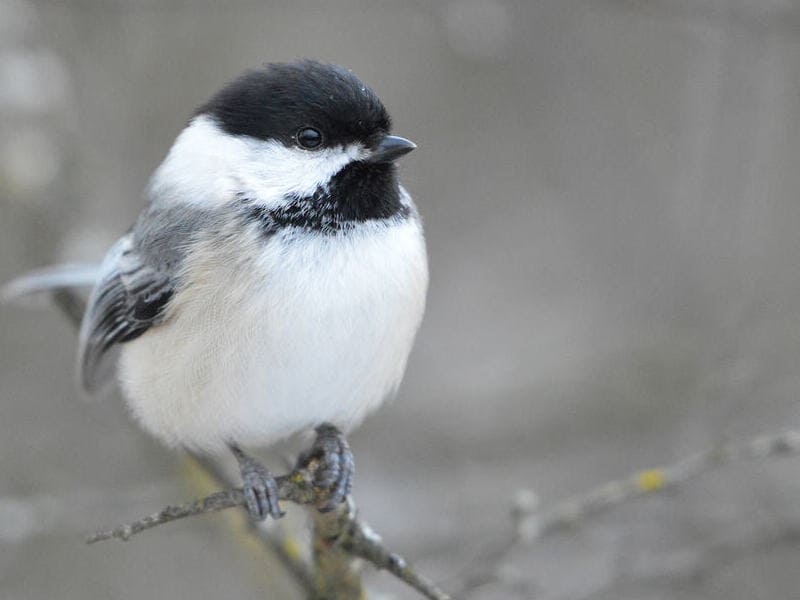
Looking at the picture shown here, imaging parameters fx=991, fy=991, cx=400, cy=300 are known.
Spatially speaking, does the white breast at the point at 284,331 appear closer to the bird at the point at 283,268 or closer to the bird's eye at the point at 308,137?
the bird at the point at 283,268

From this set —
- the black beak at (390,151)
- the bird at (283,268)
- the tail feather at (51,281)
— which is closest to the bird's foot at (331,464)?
the bird at (283,268)

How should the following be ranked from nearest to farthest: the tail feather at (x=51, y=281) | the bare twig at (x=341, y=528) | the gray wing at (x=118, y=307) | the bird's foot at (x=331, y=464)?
1. the bare twig at (x=341, y=528)
2. the bird's foot at (x=331, y=464)
3. the gray wing at (x=118, y=307)
4. the tail feather at (x=51, y=281)

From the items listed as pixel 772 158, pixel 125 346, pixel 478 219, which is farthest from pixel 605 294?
pixel 125 346

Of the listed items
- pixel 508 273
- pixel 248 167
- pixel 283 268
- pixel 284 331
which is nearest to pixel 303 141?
pixel 248 167

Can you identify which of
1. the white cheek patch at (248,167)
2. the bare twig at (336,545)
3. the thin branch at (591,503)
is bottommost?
the bare twig at (336,545)

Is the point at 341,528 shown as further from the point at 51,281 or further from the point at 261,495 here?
the point at 51,281

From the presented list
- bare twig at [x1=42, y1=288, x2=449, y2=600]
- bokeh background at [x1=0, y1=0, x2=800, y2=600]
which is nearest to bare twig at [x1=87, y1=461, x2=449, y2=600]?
bare twig at [x1=42, y1=288, x2=449, y2=600]

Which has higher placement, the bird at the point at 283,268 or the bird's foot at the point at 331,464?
the bird at the point at 283,268
